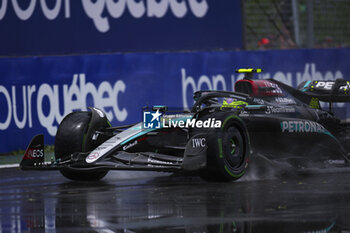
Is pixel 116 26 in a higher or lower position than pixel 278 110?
higher

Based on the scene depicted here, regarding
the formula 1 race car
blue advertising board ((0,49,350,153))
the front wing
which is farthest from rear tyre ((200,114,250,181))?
blue advertising board ((0,49,350,153))

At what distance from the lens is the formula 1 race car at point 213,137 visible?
9.73 meters

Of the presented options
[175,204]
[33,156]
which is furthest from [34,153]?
[175,204]

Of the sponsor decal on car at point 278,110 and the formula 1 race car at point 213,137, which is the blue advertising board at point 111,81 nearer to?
the formula 1 race car at point 213,137

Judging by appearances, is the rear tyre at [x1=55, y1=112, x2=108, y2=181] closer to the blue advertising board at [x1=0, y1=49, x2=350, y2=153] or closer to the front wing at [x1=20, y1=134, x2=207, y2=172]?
the front wing at [x1=20, y1=134, x2=207, y2=172]

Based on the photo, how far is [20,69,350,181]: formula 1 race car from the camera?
973 cm

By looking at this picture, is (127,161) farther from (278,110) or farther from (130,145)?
(278,110)

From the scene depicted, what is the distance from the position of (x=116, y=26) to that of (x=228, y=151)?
20.3 ft

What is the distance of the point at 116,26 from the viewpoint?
50.7 feet

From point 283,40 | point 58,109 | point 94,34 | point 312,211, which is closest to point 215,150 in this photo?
point 312,211

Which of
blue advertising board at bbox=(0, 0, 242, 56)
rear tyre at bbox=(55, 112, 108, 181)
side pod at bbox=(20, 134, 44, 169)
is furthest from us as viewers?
blue advertising board at bbox=(0, 0, 242, 56)

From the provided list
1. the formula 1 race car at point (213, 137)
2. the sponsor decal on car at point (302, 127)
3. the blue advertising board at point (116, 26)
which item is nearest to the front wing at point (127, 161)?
the formula 1 race car at point (213, 137)

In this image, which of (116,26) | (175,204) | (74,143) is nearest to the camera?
(175,204)

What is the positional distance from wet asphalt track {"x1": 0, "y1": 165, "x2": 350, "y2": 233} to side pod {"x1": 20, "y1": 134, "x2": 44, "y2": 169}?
0.80 ft
